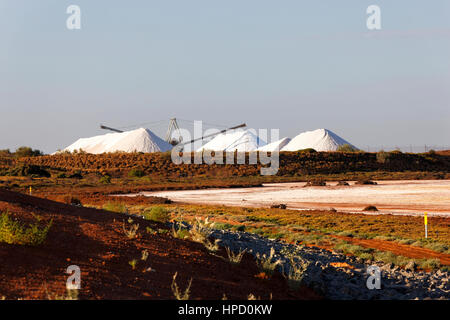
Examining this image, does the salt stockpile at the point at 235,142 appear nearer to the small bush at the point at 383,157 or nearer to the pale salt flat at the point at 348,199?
the small bush at the point at 383,157

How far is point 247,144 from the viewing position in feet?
424

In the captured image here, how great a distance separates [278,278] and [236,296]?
6.05 ft

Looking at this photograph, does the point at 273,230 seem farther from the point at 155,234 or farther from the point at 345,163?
the point at 345,163

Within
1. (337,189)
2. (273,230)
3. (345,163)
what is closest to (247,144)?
(345,163)

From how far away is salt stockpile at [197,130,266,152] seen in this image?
127m

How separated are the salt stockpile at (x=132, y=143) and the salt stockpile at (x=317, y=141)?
31.3 m

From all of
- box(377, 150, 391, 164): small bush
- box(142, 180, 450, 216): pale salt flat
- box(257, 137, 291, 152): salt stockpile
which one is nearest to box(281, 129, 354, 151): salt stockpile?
box(257, 137, 291, 152): salt stockpile

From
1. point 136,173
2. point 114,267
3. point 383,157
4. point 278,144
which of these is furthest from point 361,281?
point 278,144

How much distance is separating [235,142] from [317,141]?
66.3ft

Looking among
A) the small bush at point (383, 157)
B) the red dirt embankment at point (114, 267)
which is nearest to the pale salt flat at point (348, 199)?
the red dirt embankment at point (114, 267)

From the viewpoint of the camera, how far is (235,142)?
12950 cm

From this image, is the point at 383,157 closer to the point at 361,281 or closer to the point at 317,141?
the point at 317,141

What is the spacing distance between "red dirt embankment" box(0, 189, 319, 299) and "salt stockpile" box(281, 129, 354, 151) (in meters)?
113

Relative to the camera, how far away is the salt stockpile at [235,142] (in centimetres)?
12744
